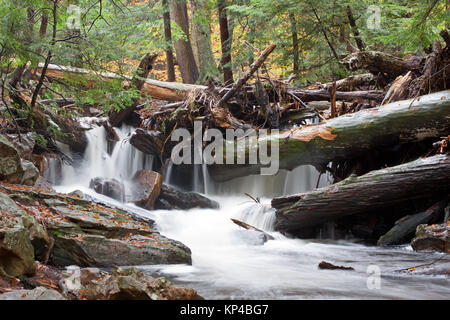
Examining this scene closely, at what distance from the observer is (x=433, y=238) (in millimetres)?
5918

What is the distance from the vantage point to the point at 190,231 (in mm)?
8055

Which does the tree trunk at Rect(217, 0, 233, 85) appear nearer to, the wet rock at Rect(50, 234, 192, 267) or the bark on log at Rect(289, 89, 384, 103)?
the bark on log at Rect(289, 89, 384, 103)

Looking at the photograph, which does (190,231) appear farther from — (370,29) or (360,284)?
(370,29)

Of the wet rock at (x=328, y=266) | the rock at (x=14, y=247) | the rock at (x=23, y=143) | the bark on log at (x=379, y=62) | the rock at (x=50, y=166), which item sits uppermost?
the bark on log at (x=379, y=62)

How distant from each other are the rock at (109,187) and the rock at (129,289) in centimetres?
573

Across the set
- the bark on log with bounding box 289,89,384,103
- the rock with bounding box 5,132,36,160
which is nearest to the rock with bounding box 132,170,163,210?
the rock with bounding box 5,132,36,160

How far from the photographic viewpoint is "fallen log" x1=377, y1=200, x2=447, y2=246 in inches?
265

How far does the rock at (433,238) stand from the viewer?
581cm

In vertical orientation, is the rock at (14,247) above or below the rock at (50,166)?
below

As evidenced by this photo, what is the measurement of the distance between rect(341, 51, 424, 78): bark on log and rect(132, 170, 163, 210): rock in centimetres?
542

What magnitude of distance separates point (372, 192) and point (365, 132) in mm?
1306

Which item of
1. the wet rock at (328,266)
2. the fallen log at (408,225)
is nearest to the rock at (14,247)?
the wet rock at (328,266)

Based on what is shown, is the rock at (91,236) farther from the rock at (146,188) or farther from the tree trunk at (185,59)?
the tree trunk at (185,59)

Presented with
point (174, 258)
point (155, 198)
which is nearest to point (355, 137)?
point (174, 258)
